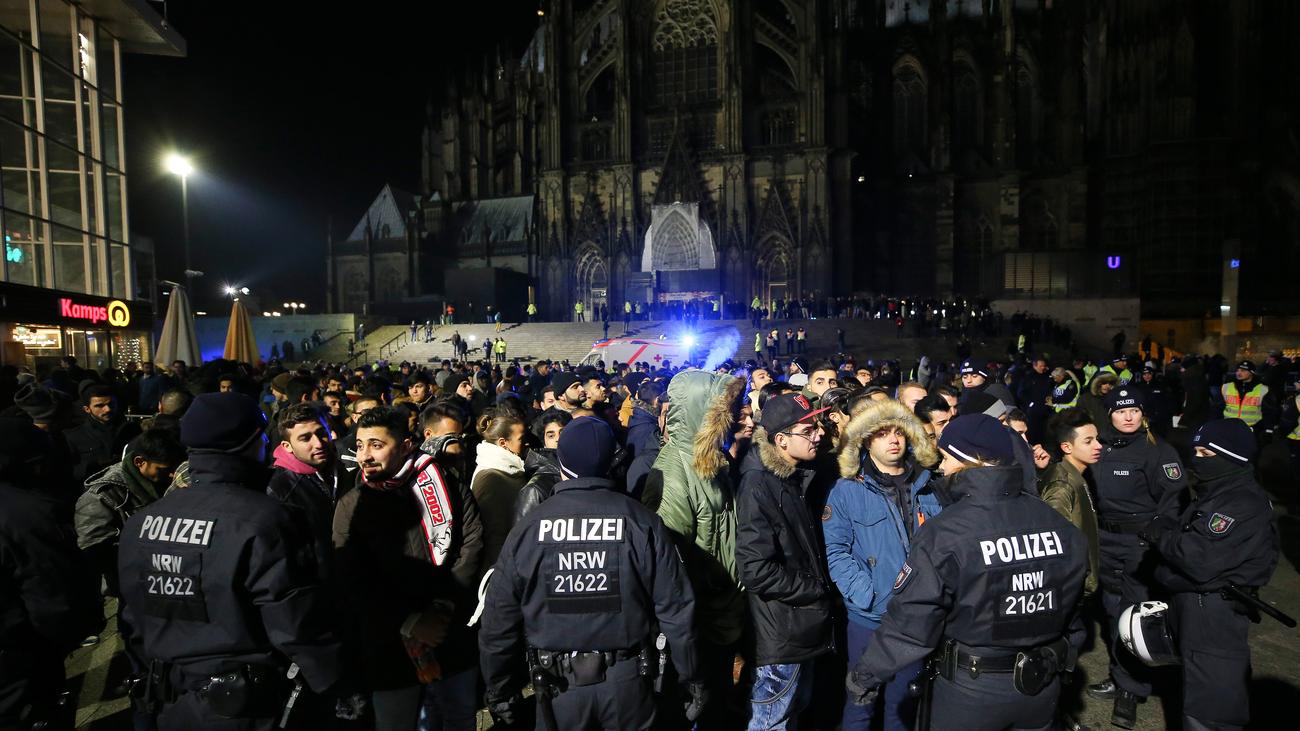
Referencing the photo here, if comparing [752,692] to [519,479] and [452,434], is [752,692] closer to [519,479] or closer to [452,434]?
[519,479]

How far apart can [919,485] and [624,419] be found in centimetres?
582

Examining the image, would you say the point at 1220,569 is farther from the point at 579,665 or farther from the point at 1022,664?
the point at 579,665

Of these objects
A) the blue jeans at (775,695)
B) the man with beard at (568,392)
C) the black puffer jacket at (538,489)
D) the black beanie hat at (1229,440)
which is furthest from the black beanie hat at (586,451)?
the man with beard at (568,392)

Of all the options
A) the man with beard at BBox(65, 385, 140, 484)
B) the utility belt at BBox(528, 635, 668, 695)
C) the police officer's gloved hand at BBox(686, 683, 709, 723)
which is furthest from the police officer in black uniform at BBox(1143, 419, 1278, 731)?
the man with beard at BBox(65, 385, 140, 484)

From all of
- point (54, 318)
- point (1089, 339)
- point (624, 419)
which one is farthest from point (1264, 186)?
point (54, 318)

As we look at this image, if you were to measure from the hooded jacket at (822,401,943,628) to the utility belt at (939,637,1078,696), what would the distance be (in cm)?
68

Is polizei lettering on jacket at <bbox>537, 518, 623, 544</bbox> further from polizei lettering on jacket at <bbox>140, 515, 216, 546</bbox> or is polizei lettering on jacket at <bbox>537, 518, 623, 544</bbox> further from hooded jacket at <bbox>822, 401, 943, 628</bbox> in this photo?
hooded jacket at <bbox>822, 401, 943, 628</bbox>

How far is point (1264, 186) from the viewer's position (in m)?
33.7

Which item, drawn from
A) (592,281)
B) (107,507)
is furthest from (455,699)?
(592,281)

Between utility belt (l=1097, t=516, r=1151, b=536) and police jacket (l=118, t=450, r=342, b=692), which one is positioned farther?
utility belt (l=1097, t=516, r=1151, b=536)

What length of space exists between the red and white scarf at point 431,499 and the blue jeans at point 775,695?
61.8 inches

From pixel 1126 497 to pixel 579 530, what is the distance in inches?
152

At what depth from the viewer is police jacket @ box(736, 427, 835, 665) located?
305 centimetres

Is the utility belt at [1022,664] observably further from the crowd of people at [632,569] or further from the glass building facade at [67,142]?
the glass building facade at [67,142]
